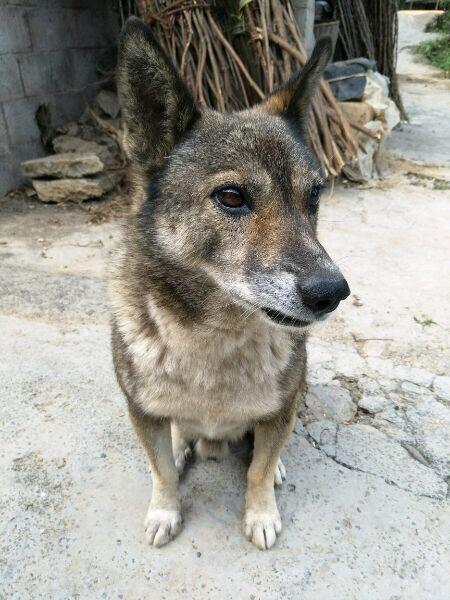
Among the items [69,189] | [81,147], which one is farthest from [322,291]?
[81,147]

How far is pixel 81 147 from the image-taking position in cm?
557

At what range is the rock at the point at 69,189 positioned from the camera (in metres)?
5.20

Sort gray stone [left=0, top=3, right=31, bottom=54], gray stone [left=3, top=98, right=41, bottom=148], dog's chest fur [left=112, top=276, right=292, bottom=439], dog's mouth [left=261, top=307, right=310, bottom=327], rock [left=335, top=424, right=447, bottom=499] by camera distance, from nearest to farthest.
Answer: dog's mouth [left=261, top=307, right=310, bottom=327]
dog's chest fur [left=112, top=276, right=292, bottom=439]
rock [left=335, top=424, right=447, bottom=499]
gray stone [left=0, top=3, right=31, bottom=54]
gray stone [left=3, top=98, right=41, bottom=148]

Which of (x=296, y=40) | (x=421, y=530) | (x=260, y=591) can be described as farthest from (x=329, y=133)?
(x=260, y=591)

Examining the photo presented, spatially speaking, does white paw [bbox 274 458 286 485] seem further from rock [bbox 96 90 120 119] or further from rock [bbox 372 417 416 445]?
rock [bbox 96 90 120 119]

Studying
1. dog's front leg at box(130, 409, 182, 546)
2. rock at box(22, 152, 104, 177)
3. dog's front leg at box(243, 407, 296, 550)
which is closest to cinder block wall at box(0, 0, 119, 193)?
rock at box(22, 152, 104, 177)

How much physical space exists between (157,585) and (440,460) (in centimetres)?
138

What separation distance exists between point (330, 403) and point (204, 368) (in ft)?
3.62

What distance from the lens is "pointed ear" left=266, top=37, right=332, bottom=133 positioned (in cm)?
192

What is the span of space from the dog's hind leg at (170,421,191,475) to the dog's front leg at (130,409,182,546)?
0.22 metres

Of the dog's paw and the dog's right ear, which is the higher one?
the dog's right ear

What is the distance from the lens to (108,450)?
92.9 inches

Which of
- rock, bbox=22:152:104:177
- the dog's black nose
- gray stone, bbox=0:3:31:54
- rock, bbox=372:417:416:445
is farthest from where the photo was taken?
rock, bbox=22:152:104:177

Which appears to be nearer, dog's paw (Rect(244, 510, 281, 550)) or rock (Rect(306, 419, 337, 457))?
dog's paw (Rect(244, 510, 281, 550))
